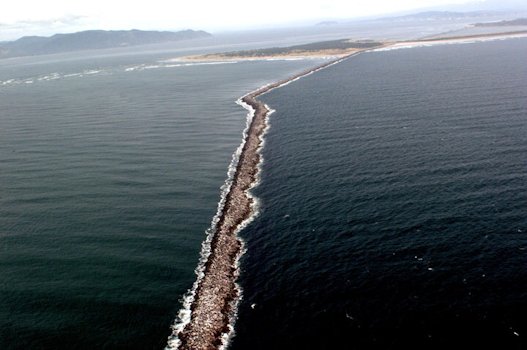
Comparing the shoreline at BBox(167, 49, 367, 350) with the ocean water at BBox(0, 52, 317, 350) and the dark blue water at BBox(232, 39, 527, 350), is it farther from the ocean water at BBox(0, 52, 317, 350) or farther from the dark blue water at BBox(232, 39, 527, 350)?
the dark blue water at BBox(232, 39, 527, 350)

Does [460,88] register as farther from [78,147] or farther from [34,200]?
[34,200]

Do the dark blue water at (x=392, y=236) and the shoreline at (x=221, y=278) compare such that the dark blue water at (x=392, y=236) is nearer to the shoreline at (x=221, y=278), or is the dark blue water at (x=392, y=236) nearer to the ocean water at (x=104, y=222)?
the shoreline at (x=221, y=278)

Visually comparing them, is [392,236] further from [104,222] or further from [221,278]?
[104,222]

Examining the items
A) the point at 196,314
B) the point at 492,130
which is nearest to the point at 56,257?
the point at 196,314

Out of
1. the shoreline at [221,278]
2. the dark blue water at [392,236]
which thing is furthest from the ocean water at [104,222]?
the dark blue water at [392,236]

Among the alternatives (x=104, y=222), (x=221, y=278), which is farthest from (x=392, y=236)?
(x=104, y=222)

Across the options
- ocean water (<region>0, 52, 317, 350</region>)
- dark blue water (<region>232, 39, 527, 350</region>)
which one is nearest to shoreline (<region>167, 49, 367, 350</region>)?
ocean water (<region>0, 52, 317, 350</region>)
